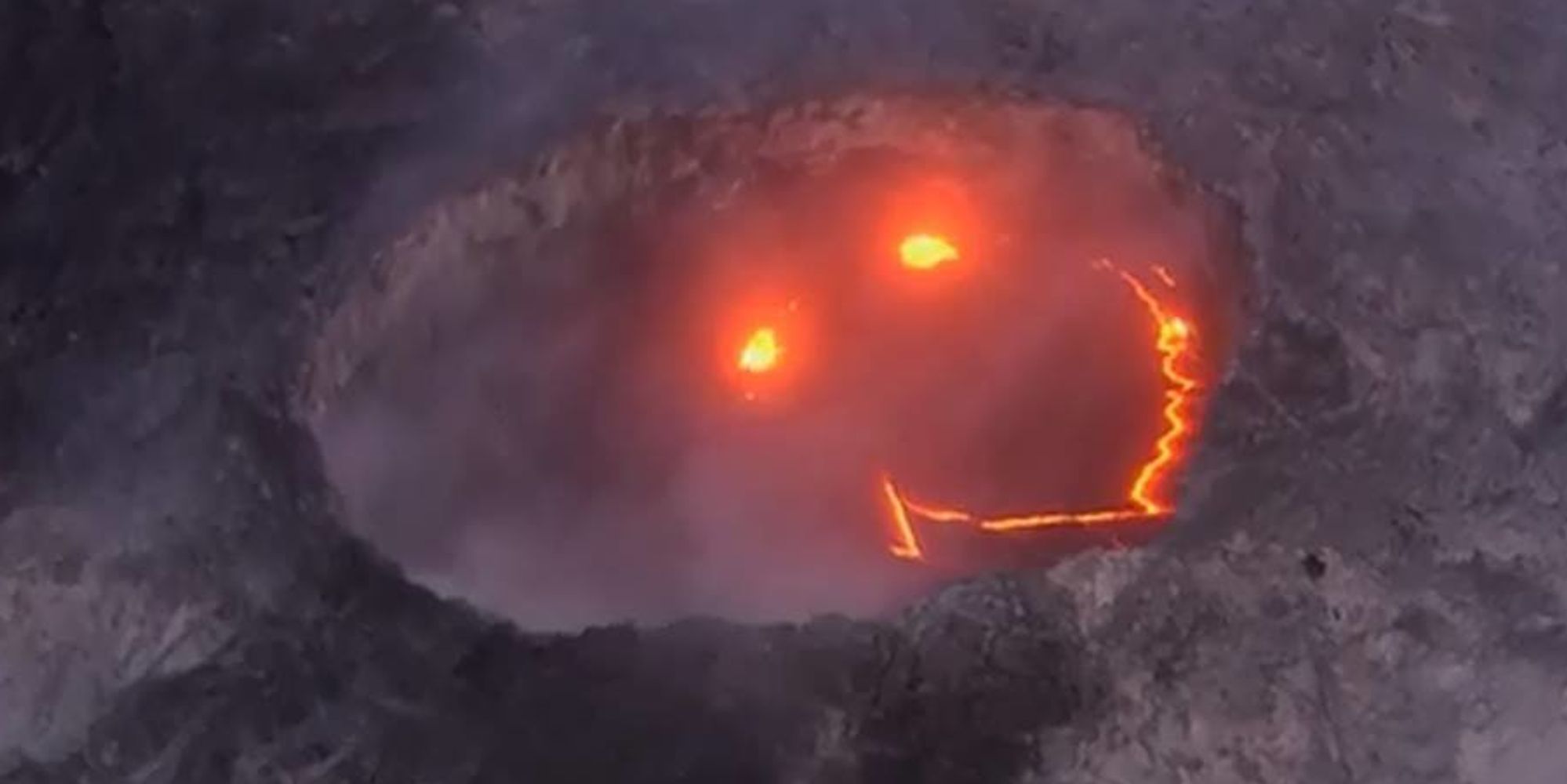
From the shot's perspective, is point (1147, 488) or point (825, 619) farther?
point (1147, 488)

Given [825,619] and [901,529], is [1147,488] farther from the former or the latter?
[825,619]

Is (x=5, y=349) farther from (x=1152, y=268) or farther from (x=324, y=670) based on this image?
(x=1152, y=268)

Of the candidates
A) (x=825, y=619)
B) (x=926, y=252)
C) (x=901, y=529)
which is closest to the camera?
(x=825, y=619)

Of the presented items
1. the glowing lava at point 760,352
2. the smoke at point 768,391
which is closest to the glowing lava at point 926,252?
the smoke at point 768,391

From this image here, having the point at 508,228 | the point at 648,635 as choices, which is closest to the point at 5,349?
the point at 508,228

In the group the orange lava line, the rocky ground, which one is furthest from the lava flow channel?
the rocky ground

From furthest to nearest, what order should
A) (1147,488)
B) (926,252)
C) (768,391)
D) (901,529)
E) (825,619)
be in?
(926,252)
(768,391)
(901,529)
(1147,488)
(825,619)

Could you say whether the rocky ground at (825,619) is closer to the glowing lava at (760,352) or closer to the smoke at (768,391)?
the smoke at (768,391)

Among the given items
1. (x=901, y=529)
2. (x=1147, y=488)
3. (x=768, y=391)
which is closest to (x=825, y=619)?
(x=901, y=529)
